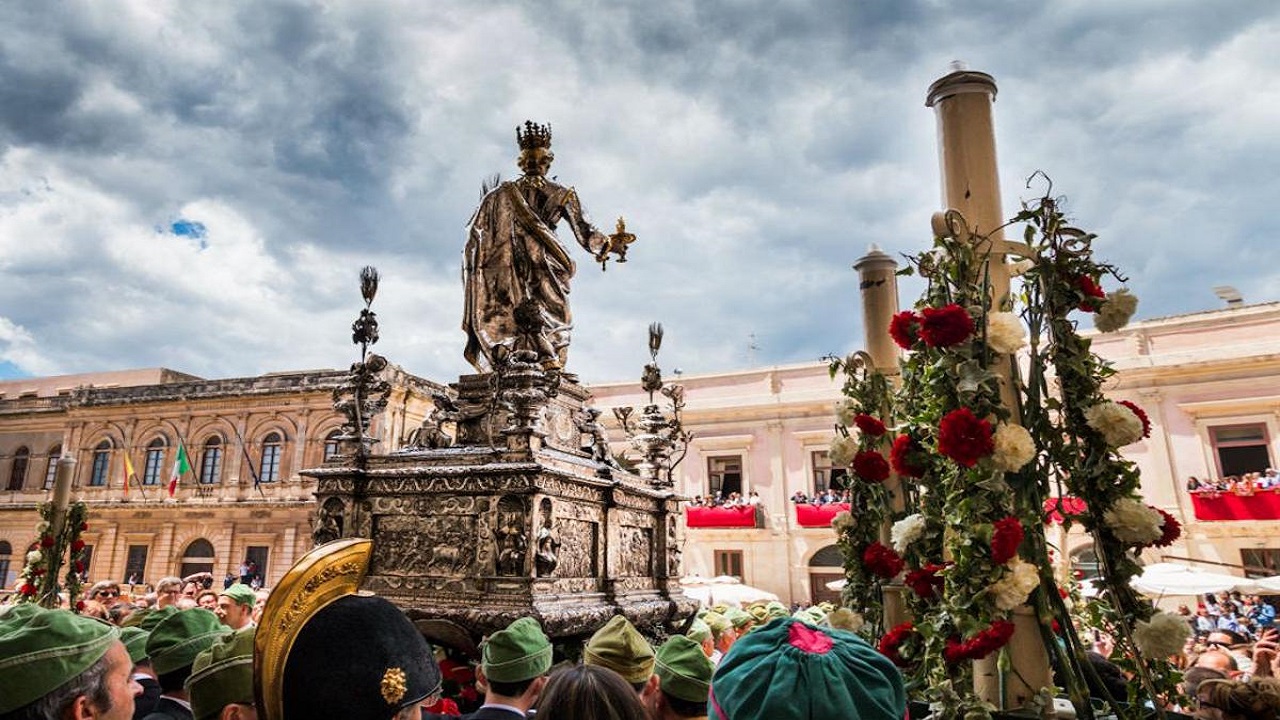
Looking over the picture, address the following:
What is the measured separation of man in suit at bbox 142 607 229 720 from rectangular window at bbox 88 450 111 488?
39.0 m

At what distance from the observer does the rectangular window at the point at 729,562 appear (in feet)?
91.1

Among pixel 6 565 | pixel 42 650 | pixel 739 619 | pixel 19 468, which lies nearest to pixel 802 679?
pixel 42 650

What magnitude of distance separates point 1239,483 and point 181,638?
26386mm

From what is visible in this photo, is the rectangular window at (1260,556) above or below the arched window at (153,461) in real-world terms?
below

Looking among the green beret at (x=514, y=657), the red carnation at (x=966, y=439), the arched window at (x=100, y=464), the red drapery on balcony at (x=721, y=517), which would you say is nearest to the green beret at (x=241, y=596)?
the green beret at (x=514, y=657)

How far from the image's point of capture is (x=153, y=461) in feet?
115

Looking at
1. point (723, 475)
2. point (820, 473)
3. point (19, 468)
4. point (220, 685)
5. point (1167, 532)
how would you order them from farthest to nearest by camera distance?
point (19, 468), point (723, 475), point (820, 473), point (1167, 532), point (220, 685)

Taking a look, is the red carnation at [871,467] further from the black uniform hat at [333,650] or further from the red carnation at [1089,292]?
the black uniform hat at [333,650]

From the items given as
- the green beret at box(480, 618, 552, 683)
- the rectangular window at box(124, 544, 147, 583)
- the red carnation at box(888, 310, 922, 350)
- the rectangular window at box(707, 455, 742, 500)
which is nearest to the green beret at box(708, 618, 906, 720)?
the red carnation at box(888, 310, 922, 350)

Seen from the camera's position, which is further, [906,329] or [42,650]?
[906,329]

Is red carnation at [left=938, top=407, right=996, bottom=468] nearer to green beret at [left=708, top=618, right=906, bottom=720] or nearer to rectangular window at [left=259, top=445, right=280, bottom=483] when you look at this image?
green beret at [left=708, top=618, right=906, bottom=720]

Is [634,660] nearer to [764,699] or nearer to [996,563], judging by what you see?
[996,563]

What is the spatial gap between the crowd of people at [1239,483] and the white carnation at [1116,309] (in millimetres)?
22988

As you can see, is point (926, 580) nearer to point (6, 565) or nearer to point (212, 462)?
point (212, 462)
